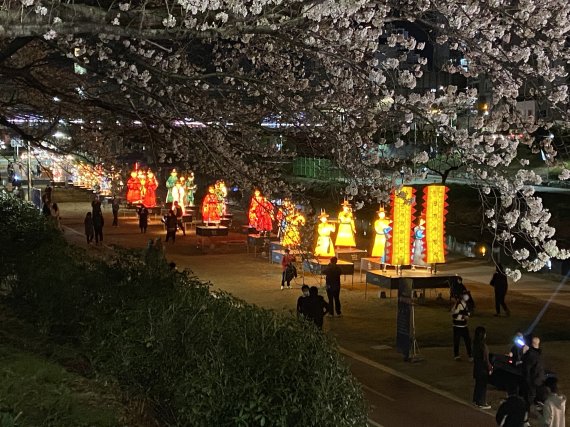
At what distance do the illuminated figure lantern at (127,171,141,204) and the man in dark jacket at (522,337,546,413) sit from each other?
28761 millimetres

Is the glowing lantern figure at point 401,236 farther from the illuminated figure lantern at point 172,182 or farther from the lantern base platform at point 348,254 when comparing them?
the illuminated figure lantern at point 172,182

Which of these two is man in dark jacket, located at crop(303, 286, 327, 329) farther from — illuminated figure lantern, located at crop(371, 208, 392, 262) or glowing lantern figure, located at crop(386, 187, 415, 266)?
illuminated figure lantern, located at crop(371, 208, 392, 262)

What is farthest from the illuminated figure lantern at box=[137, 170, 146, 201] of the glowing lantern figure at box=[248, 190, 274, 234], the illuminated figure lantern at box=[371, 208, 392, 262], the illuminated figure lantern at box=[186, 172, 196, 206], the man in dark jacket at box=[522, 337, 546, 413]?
the man in dark jacket at box=[522, 337, 546, 413]

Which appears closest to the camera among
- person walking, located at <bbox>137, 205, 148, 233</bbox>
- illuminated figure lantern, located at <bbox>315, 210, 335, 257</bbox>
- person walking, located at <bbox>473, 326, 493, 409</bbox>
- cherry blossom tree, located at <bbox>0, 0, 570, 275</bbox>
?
cherry blossom tree, located at <bbox>0, 0, 570, 275</bbox>

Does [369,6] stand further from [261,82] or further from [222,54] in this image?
[222,54]

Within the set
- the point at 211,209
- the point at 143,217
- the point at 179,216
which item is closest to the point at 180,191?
the point at 179,216

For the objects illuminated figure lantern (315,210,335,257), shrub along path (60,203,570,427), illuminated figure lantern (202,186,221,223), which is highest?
illuminated figure lantern (202,186,221,223)

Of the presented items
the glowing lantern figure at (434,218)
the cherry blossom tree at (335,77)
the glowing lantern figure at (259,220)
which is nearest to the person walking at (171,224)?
the glowing lantern figure at (259,220)

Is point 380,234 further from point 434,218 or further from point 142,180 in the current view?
point 142,180

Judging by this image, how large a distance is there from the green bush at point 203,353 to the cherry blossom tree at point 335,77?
2.29 meters

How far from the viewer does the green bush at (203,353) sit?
220 inches

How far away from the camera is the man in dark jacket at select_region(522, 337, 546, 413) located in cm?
995

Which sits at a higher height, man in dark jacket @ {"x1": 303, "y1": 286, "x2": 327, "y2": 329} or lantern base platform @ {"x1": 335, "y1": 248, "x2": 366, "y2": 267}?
lantern base platform @ {"x1": 335, "y1": 248, "x2": 366, "y2": 267}

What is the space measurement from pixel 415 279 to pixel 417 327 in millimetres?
1885
